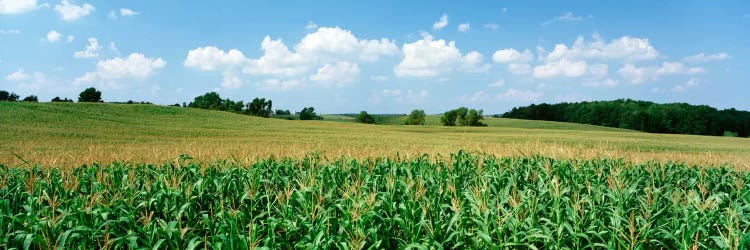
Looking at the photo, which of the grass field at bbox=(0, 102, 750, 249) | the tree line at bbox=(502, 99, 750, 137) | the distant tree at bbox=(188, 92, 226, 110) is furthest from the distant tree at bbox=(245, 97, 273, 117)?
the grass field at bbox=(0, 102, 750, 249)

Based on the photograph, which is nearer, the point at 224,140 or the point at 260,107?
the point at 224,140

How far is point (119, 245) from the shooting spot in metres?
5.18

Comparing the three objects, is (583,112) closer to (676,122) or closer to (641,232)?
(676,122)

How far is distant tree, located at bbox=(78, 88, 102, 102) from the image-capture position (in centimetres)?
8434

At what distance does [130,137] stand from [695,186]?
33.0 metres

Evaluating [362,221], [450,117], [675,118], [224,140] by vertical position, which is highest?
[675,118]

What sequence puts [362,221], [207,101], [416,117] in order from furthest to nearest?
[207,101] < [416,117] < [362,221]

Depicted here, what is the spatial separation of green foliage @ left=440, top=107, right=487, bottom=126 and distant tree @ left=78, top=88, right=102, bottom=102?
201 feet

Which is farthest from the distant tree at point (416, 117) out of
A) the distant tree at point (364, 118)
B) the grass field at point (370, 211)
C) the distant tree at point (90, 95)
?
the grass field at point (370, 211)

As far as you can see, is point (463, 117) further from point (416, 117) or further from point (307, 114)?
point (307, 114)

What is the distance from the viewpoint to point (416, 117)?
316ft

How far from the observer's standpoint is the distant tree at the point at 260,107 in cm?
10250

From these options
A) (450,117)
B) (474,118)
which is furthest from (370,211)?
(450,117)

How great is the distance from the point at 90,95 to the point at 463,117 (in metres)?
65.5
